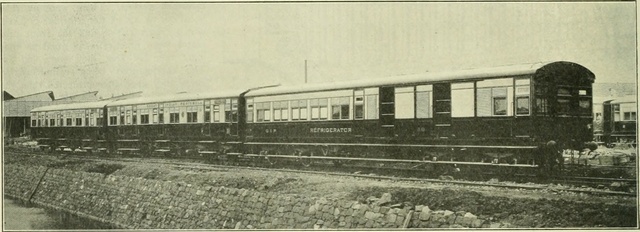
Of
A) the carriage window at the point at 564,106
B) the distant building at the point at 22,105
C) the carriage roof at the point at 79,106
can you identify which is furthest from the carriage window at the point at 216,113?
the carriage window at the point at 564,106

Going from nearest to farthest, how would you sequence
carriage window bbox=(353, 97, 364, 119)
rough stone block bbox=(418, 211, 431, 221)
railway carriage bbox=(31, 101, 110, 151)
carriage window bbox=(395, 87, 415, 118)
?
rough stone block bbox=(418, 211, 431, 221) → carriage window bbox=(395, 87, 415, 118) → carriage window bbox=(353, 97, 364, 119) → railway carriage bbox=(31, 101, 110, 151)

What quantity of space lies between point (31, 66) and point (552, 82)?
9140 millimetres

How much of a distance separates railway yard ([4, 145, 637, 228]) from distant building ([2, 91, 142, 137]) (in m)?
3.42

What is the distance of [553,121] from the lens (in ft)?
29.1

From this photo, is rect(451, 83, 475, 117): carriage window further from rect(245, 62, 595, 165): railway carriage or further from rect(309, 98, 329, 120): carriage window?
rect(309, 98, 329, 120): carriage window

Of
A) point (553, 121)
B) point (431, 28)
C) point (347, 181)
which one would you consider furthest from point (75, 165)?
point (553, 121)

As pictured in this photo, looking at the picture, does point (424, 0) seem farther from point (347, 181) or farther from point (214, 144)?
point (214, 144)

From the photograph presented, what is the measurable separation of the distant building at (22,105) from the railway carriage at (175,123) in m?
0.70

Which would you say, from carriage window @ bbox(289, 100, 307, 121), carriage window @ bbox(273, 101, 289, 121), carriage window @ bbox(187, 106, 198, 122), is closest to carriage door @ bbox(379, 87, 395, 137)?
carriage window @ bbox(289, 100, 307, 121)

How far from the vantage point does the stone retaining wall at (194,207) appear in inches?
316

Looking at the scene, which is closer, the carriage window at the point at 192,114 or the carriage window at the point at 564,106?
the carriage window at the point at 564,106

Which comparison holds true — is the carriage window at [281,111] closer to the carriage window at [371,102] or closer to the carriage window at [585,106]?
the carriage window at [371,102]

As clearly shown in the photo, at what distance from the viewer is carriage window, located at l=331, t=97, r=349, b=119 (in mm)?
11242

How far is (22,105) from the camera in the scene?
13320 mm
